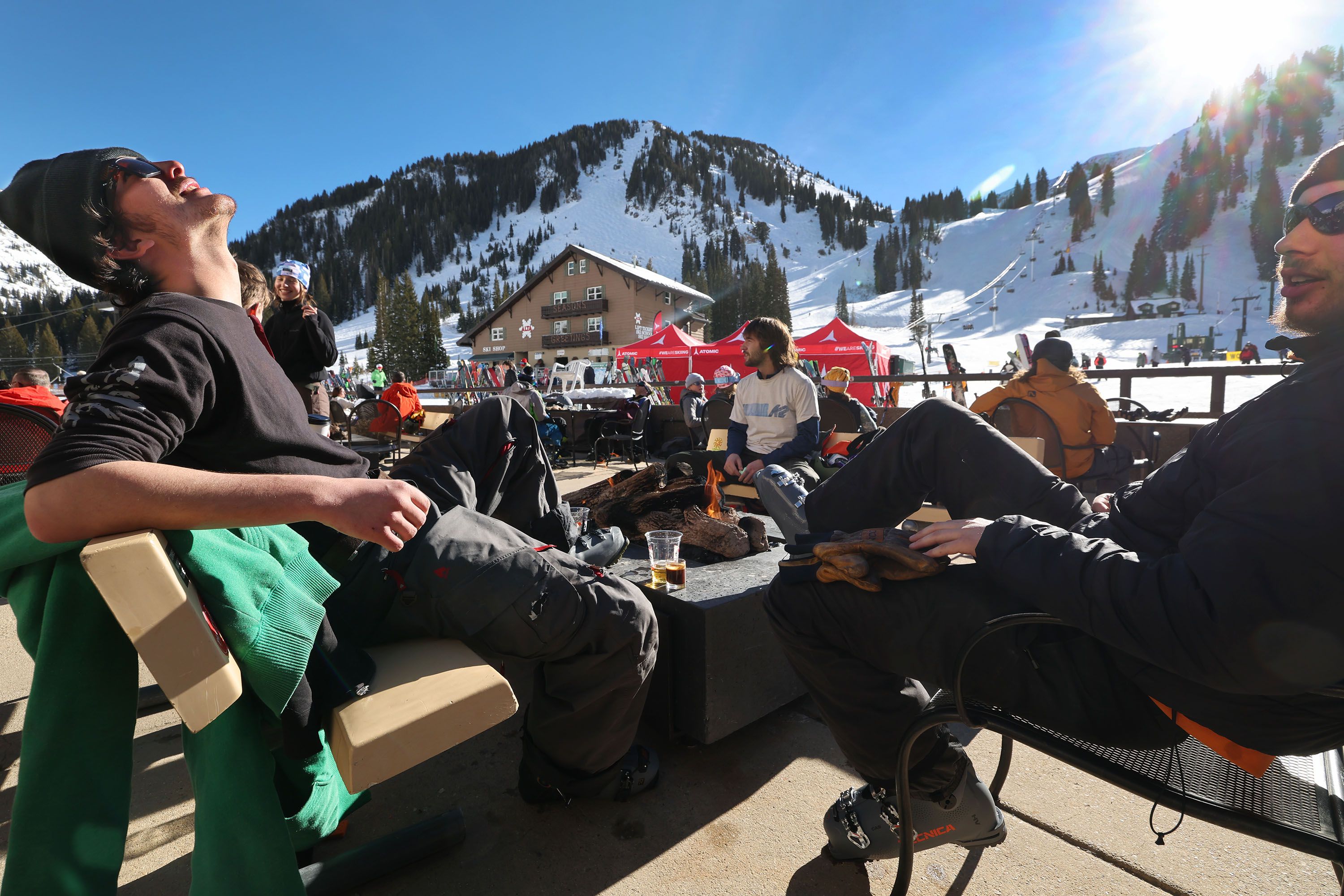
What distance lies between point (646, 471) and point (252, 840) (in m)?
2.37

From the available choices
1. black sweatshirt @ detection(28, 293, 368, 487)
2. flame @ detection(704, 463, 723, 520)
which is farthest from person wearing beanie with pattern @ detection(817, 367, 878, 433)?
black sweatshirt @ detection(28, 293, 368, 487)

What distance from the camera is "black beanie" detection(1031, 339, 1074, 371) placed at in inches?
159

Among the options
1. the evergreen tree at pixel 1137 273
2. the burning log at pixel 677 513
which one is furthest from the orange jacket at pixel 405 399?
the evergreen tree at pixel 1137 273

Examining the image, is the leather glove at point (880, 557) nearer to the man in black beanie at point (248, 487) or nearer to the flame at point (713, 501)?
the man in black beanie at point (248, 487)

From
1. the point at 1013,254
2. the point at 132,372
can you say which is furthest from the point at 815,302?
the point at 132,372

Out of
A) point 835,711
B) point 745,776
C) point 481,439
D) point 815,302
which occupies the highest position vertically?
point 815,302

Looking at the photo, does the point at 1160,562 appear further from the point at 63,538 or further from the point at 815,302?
the point at 815,302

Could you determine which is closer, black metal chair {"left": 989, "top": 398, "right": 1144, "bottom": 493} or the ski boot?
the ski boot

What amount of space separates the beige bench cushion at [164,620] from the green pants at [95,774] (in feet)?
0.68

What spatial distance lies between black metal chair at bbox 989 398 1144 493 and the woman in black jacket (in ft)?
13.2

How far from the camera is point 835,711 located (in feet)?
4.68

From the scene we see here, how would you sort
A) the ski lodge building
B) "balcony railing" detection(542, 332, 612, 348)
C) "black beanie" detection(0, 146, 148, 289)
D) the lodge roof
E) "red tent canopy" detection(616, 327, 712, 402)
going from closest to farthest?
"black beanie" detection(0, 146, 148, 289)
"red tent canopy" detection(616, 327, 712, 402)
the lodge roof
the ski lodge building
"balcony railing" detection(542, 332, 612, 348)

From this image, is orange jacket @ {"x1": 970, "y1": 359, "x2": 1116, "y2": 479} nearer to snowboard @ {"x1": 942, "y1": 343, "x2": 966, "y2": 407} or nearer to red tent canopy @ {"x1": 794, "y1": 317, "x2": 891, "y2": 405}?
snowboard @ {"x1": 942, "y1": 343, "x2": 966, "y2": 407}

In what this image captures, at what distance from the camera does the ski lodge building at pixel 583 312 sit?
44.6 meters
